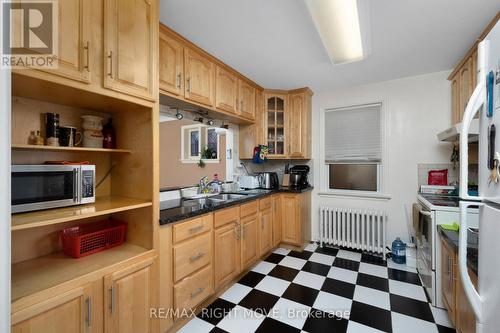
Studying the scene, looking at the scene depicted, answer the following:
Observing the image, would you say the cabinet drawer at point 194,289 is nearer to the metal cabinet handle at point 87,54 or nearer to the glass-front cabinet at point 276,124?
the metal cabinet handle at point 87,54

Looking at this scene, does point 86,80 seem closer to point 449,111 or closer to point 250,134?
point 250,134

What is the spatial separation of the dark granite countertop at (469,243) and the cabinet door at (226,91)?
7.08ft

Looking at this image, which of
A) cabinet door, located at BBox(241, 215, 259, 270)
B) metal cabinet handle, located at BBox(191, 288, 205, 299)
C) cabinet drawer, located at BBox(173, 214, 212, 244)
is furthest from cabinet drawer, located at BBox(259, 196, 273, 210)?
metal cabinet handle, located at BBox(191, 288, 205, 299)

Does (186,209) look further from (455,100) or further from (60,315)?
(455,100)

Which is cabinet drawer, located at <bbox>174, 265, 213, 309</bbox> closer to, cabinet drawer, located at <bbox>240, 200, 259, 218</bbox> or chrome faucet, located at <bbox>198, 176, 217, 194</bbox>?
cabinet drawer, located at <bbox>240, 200, 259, 218</bbox>

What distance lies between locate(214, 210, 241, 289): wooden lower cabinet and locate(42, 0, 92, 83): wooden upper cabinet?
134 cm

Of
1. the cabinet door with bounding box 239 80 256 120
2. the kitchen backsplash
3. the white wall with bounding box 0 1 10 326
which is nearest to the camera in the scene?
the white wall with bounding box 0 1 10 326

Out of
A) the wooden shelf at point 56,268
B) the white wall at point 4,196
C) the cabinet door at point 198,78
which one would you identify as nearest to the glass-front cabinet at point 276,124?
the cabinet door at point 198,78

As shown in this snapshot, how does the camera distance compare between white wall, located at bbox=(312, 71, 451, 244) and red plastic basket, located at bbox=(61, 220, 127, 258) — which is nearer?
red plastic basket, located at bbox=(61, 220, 127, 258)

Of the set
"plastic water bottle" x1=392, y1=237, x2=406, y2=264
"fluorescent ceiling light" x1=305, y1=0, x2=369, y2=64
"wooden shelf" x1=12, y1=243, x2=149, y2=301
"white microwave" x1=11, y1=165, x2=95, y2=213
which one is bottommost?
"plastic water bottle" x1=392, y1=237, x2=406, y2=264

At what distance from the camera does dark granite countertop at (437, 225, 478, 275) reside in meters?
1.01

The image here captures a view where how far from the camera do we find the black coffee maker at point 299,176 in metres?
3.12

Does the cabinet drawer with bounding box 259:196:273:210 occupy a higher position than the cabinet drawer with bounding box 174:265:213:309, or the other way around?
the cabinet drawer with bounding box 259:196:273:210

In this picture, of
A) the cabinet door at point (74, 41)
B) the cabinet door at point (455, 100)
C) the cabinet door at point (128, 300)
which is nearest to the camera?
the cabinet door at point (74, 41)
